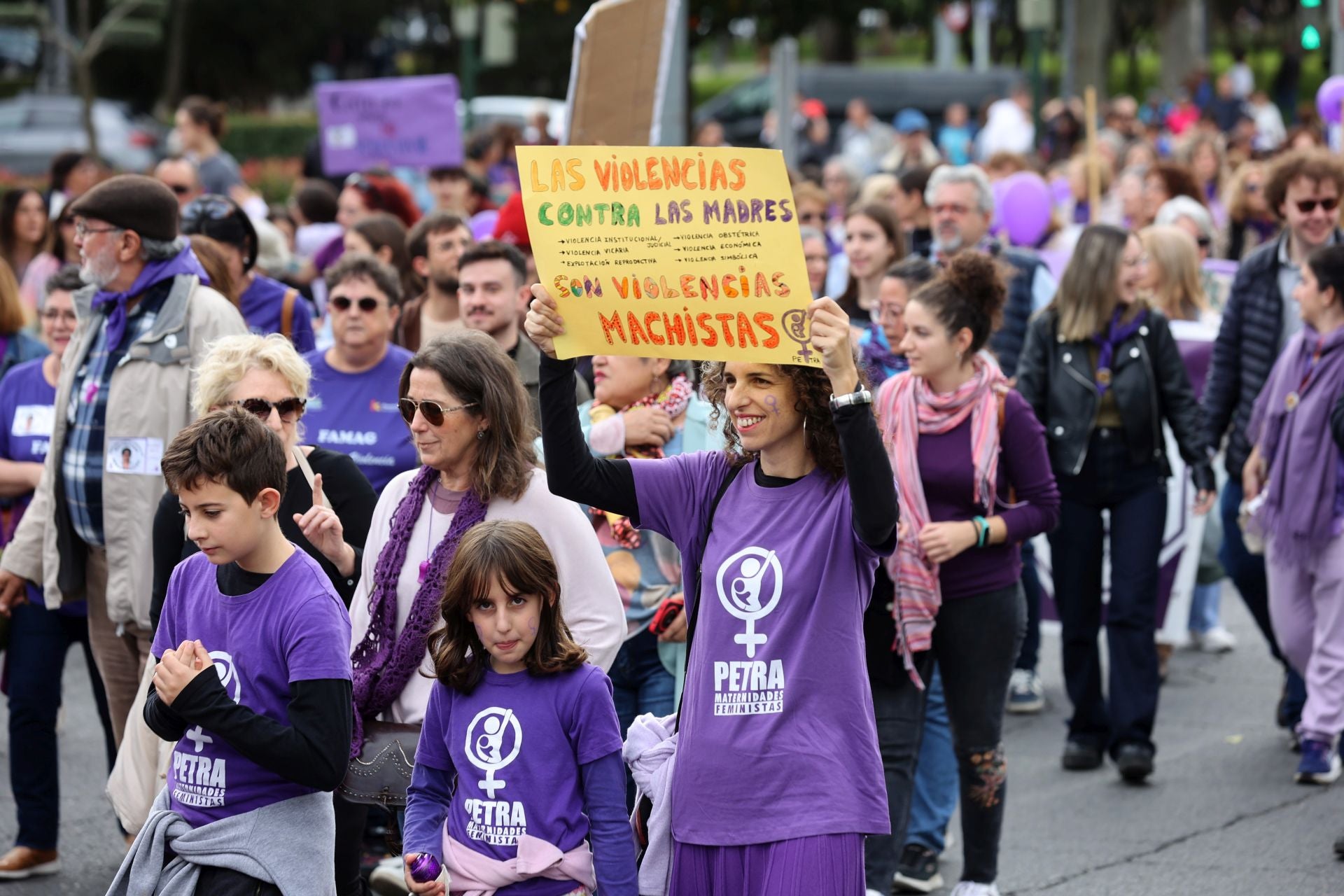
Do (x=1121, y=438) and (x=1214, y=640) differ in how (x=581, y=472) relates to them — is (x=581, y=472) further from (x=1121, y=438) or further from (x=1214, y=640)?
(x=1214, y=640)

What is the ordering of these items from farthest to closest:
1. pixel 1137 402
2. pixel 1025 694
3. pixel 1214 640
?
pixel 1214 640
pixel 1025 694
pixel 1137 402

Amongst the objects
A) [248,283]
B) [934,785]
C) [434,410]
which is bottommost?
[934,785]

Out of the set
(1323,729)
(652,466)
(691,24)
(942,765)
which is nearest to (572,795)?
(652,466)

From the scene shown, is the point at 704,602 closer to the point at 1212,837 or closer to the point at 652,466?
the point at 652,466

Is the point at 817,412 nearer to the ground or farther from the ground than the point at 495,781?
farther from the ground

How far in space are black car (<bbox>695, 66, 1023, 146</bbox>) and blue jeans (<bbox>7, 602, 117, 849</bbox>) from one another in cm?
2235

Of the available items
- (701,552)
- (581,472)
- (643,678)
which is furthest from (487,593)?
(643,678)

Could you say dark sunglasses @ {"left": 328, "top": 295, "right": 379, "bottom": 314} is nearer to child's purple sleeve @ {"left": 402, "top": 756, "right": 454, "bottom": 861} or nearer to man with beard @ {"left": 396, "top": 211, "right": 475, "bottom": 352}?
man with beard @ {"left": 396, "top": 211, "right": 475, "bottom": 352}

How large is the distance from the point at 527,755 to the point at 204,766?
729 millimetres

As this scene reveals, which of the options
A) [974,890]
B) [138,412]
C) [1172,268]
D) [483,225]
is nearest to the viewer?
[974,890]

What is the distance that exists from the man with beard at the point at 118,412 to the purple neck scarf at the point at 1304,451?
392 centimetres

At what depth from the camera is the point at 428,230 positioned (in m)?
8.13

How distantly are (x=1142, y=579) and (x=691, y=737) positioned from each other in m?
3.64

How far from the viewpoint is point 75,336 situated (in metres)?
5.97
